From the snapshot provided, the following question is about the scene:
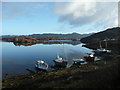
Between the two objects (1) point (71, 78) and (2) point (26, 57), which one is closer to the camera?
(1) point (71, 78)

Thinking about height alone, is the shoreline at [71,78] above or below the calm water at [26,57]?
above

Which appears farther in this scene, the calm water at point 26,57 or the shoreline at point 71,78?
the calm water at point 26,57

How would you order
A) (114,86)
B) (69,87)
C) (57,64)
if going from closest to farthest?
1. (114,86)
2. (69,87)
3. (57,64)

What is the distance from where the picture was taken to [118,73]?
15711mm

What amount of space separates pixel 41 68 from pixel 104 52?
37152 millimetres

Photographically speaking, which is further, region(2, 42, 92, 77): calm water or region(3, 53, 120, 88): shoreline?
region(2, 42, 92, 77): calm water

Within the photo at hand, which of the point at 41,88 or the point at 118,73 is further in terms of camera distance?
the point at 41,88

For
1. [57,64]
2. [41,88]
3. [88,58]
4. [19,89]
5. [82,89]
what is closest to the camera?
[82,89]

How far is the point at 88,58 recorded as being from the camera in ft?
212

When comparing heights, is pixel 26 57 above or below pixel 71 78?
below

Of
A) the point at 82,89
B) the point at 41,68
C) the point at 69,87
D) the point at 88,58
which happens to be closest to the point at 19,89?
the point at 69,87

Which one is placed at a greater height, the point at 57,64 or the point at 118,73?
the point at 118,73

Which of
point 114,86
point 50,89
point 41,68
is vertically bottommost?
point 41,68

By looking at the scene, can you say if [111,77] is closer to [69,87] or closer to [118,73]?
[118,73]
